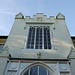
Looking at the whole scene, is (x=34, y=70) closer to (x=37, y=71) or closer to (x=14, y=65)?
(x=37, y=71)

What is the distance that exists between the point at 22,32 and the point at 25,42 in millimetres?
1580

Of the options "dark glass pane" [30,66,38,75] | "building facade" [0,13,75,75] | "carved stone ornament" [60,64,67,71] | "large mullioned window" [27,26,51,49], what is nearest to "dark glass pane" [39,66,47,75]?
"building facade" [0,13,75,75]

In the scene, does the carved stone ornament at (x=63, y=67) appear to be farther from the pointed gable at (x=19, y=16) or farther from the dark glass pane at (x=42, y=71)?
the pointed gable at (x=19, y=16)

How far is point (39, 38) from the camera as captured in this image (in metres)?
11.9

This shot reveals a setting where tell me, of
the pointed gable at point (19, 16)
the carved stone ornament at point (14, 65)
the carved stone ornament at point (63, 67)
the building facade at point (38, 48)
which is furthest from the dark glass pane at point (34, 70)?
the pointed gable at point (19, 16)

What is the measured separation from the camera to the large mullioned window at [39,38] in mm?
10953

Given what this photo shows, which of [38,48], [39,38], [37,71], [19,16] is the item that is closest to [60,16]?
[39,38]

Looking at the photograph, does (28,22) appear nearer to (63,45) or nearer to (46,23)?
(46,23)

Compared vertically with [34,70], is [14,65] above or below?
above

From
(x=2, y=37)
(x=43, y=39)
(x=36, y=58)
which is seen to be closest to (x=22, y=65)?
(x=36, y=58)

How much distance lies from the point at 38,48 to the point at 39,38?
149 centimetres

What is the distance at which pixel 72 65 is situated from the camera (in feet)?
27.7

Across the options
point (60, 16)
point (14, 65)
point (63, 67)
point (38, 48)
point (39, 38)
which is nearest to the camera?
point (63, 67)

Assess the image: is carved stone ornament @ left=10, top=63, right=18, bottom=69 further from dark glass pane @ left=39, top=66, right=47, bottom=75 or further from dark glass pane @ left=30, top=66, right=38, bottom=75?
dark glass pane @ left=39, top=66, right=47, bottom=75
